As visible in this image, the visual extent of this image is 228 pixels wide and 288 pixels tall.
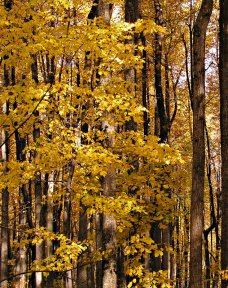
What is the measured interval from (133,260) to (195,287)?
4.56ft

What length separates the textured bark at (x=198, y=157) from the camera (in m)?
7.84

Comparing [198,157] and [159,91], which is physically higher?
[159,91]

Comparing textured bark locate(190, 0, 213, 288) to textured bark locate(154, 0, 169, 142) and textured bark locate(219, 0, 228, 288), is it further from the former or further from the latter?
textured bark locate(154, 0, 169, 142)

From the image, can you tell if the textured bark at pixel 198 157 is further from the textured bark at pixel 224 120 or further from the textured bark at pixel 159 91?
the textured bark at pixel 159 91

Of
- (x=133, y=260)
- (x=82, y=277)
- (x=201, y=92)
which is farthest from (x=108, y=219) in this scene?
(x=82, y=277)

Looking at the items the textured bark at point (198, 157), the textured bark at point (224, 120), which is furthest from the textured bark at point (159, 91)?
the textured bark at point (198, 157)

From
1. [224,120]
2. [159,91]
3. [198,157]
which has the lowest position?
[198,157]

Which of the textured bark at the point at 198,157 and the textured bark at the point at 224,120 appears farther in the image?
the textured bark at the point at 224,120

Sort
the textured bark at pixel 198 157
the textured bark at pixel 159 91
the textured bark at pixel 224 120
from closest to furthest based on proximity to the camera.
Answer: the textured bark at pixel 198 157, the textured bark at pixel 224 120, the textured bark at pixel 159 91

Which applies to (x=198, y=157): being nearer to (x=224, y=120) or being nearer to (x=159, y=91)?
(x=224, y=120)

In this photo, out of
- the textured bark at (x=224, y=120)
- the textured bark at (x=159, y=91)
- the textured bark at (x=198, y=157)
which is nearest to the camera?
the textured bark at (x=198, y=157)

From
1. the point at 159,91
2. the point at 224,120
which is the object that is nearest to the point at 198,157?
the point at 224,120

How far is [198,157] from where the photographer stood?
8.02 meters

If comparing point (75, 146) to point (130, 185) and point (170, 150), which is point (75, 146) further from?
point (130, 185)
